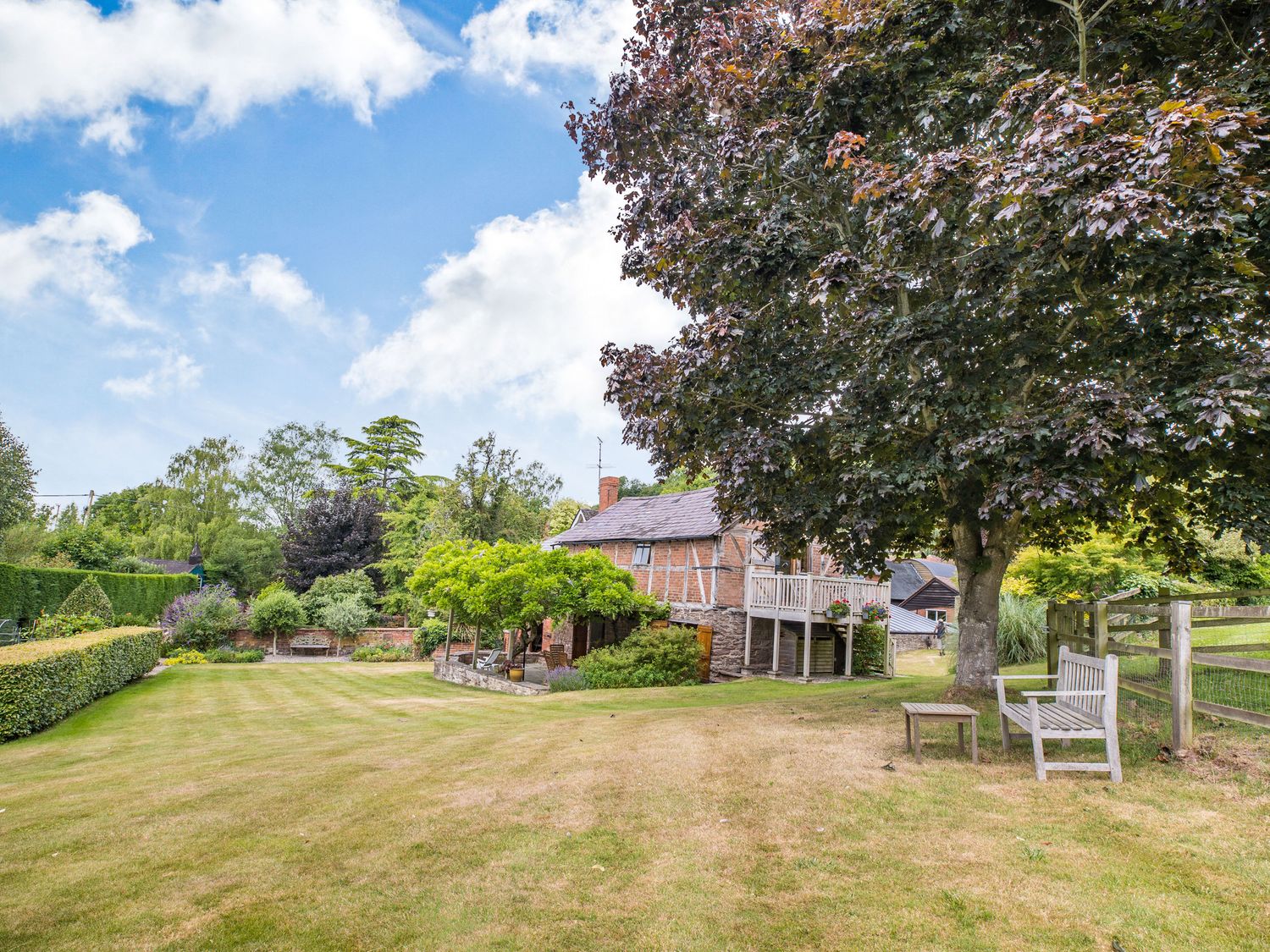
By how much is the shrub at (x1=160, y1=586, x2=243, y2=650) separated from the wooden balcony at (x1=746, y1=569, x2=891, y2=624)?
22.9 meters

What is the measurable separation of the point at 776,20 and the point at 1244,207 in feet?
22.6

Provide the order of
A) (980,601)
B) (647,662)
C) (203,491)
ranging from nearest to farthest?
(980,601) → (647,662) → (203,491)

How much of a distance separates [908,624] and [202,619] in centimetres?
3404

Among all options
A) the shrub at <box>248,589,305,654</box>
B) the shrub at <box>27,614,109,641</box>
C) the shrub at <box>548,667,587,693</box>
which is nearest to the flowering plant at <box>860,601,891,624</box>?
the shrub at <box>548,667,587,693</box>

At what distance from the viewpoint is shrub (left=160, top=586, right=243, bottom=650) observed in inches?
1117

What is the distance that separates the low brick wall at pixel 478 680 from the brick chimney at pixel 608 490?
12862 mm

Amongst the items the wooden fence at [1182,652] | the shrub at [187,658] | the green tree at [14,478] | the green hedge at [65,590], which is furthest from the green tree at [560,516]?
the wooden fence at [1182,652]

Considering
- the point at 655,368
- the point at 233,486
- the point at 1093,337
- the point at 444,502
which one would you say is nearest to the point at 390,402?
the point at 233,486

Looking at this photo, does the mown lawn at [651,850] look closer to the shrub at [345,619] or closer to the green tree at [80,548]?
the shrub at [345,619]

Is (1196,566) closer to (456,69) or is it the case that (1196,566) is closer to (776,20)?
(776,20)

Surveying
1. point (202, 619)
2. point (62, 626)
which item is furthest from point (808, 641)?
point (202, 619)

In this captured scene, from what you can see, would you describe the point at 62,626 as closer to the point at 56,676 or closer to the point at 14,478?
the point at 56,676

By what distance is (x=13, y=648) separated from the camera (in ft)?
43.1

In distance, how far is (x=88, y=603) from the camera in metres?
22.8
